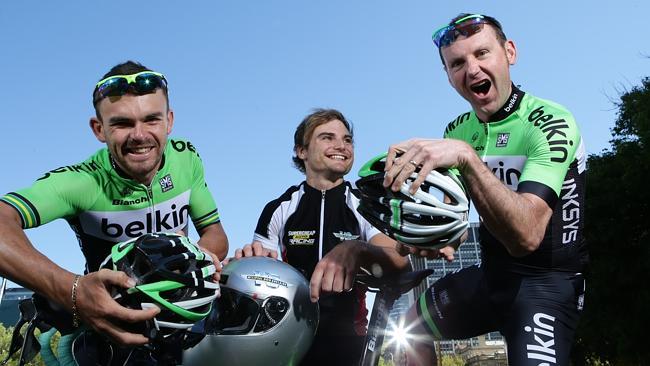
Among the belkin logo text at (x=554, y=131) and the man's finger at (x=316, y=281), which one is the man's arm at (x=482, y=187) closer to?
the belkin logo text at (x=554, y=131)

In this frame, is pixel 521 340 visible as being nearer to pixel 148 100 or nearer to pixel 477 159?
pixel 477 159

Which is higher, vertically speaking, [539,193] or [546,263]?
[539,193]

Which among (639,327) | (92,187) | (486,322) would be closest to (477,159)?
(486,322)

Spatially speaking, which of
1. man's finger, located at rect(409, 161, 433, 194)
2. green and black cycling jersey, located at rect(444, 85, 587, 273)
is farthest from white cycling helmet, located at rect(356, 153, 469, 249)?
green and black cycling jersey, located at rect(444, 85, 587, 273)

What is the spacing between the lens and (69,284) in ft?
12.1

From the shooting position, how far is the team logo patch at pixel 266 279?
5.00m

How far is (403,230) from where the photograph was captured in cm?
381

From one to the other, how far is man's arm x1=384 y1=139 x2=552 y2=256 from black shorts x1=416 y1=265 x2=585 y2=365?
0.76 metres

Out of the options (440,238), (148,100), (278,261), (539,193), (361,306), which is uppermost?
(148,100)

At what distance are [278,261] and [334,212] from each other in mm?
1021

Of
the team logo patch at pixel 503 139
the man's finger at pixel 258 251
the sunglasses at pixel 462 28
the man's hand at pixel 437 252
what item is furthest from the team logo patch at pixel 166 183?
the team logo patch at pixel 503 139

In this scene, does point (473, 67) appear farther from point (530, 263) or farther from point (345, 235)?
point (345, 235)

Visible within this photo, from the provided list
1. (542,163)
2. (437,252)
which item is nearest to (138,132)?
(437,252)

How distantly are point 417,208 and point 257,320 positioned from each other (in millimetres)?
1959
